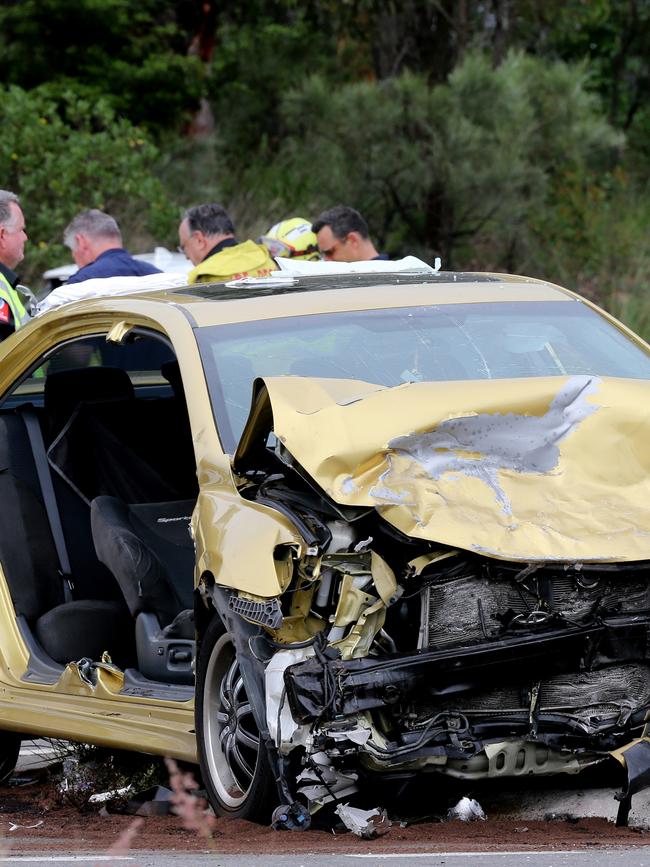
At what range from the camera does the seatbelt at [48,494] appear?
6348 mm

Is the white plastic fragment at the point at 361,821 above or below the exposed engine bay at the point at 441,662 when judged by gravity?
below

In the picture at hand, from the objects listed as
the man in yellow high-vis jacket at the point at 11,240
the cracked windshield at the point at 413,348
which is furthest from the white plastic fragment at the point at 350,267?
the man in yellow high-vis jacket at the point at 11,240

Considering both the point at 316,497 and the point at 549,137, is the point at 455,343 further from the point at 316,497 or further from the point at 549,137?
the point at 549,137

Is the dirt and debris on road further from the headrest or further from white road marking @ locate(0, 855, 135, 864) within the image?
the headrest

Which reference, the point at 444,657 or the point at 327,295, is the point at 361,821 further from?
the point at 327,295

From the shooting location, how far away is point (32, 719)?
5.57m

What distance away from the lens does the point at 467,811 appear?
15.1 ft

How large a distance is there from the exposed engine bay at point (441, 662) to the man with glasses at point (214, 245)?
516 centimetres

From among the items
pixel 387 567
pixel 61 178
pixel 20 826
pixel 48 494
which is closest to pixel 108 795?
pixel 20 826

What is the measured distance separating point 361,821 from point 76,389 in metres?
2.80

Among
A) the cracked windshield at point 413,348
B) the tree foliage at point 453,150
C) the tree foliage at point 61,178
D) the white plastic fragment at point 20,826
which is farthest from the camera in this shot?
the tree foliage at point 453,150

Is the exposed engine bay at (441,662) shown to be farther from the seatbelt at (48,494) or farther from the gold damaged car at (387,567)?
the seatbelt at (48,494)

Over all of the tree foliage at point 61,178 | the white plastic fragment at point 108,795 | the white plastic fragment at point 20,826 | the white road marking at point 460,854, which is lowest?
the tree foliage at point 61,178

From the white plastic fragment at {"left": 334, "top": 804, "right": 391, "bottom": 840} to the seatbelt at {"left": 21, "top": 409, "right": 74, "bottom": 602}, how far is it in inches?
90.7
